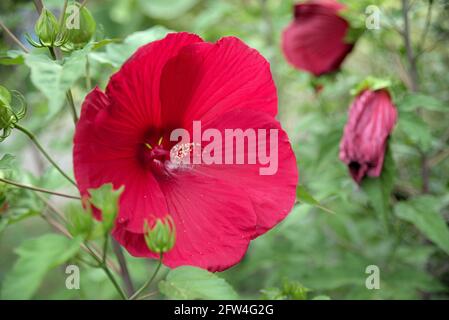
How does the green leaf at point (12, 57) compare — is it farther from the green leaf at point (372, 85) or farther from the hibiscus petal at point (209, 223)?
the green leaf at point (372, 85)

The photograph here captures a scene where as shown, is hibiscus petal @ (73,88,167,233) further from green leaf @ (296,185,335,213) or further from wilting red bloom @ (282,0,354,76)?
wilting red bloom @ (282,0,354,76)

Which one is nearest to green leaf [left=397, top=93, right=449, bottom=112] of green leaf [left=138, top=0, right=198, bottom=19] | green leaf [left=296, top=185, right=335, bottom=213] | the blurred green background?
the blurred green background

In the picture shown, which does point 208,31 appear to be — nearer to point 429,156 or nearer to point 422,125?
point 429,156

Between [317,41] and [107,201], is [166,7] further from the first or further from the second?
[107,201]

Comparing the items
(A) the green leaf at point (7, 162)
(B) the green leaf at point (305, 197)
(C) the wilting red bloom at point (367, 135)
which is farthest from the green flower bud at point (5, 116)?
(C) the wilting red bloom at point (367, 135)
